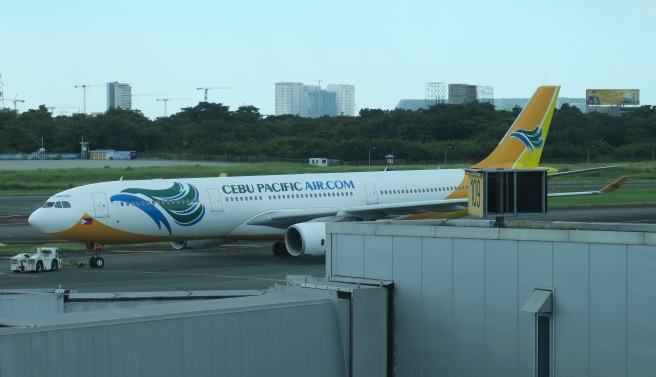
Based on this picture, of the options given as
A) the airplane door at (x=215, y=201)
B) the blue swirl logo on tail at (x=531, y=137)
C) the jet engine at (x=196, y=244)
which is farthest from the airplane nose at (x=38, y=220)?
the blue swirl logo on tail at (x=531, y=137)

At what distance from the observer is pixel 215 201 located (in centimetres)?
4397

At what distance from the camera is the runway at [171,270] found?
36.4 meters

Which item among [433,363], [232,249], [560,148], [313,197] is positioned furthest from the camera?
[560,148]

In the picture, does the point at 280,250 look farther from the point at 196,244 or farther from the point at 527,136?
the point at 527,136

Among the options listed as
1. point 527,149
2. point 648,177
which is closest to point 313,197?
point 527,149

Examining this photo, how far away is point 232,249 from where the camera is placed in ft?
165

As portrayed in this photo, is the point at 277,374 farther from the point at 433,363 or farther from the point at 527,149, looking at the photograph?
the point at 527,149

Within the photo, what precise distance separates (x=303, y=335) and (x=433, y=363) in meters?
2.33

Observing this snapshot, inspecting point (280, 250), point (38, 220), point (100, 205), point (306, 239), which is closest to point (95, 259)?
point (100, 205)

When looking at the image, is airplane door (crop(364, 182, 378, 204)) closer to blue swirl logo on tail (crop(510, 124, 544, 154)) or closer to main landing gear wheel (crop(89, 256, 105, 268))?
blue swirl logo on tail (crop(510, 124, 544, 154))

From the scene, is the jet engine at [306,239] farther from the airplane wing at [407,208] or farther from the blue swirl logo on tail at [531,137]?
the blue swirl logo on tail at [531,137]

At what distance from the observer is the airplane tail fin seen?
5241 cm

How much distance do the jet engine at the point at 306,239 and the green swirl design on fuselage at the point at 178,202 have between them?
400 centimetres

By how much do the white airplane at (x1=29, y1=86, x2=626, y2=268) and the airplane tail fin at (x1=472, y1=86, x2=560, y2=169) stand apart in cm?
13
